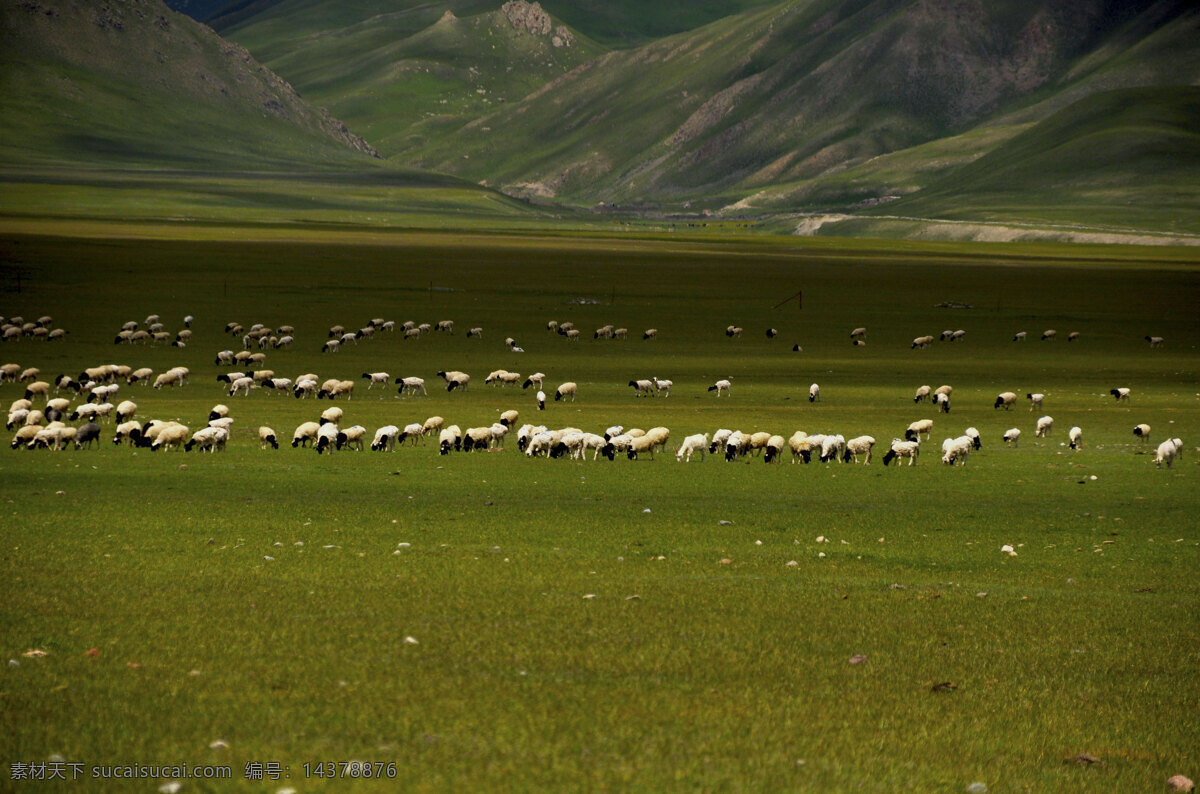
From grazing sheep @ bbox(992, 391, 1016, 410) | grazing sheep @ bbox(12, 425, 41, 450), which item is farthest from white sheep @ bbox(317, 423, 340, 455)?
grazing sheep @ bbox(992, 391, 1016, 410)

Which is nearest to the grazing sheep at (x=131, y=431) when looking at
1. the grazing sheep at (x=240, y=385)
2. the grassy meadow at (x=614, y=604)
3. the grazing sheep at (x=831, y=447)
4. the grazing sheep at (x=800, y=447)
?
the grassy meadow at (x=614, y=604)

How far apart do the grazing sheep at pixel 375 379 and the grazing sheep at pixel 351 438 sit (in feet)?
46.6

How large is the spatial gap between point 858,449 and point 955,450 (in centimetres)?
235

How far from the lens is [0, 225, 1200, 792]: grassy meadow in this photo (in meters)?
10.2

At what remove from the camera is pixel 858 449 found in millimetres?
32250

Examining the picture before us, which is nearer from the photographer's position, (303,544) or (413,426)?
(303,544)

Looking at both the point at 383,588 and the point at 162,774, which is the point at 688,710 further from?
the point at 383,588

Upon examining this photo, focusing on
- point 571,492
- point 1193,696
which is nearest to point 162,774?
point 1193,696

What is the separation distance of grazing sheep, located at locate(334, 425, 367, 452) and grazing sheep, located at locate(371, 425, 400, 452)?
0.45 metres

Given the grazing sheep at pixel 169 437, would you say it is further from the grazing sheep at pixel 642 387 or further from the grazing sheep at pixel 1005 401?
the grazing sheep at pixel 1005 401

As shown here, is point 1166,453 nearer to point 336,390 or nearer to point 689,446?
point 689,446

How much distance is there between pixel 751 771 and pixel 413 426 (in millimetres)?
25593

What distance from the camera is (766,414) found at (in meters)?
42.2

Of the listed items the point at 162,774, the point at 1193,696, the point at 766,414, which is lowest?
the point at 766,414
